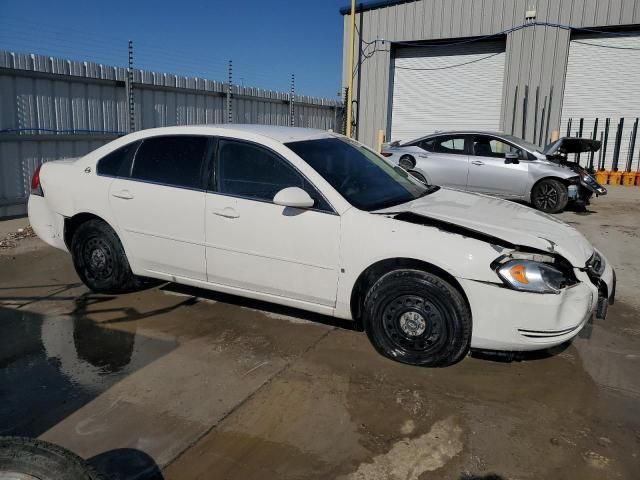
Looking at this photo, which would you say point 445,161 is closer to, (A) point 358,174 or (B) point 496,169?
(B) point 496,169

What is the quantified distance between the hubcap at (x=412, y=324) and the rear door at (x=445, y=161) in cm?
741

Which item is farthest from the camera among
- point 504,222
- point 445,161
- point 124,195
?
point 445,161

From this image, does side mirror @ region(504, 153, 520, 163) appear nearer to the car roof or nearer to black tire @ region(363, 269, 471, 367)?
the car roof

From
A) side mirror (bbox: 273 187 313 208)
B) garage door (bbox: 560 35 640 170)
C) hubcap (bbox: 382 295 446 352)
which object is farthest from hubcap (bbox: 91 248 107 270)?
garage door (bbox: 560 35 640 170)

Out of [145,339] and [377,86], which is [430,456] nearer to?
[145,339]

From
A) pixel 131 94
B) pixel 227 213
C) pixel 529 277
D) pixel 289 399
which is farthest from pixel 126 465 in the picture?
pixel 131 94

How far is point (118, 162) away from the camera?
4879 mm

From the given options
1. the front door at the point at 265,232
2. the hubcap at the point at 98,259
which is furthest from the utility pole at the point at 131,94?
the front door at the point at 265,232

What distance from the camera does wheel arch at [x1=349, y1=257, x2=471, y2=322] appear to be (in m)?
3.61

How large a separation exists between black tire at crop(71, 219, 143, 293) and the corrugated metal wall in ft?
47.6

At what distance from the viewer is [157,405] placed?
3.28m

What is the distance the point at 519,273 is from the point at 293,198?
1.56 metres

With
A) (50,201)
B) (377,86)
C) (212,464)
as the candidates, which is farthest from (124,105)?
(377,86)

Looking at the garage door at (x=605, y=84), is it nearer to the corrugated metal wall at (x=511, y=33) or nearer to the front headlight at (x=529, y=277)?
the corrugated metal wall at (x=511, y=33)
